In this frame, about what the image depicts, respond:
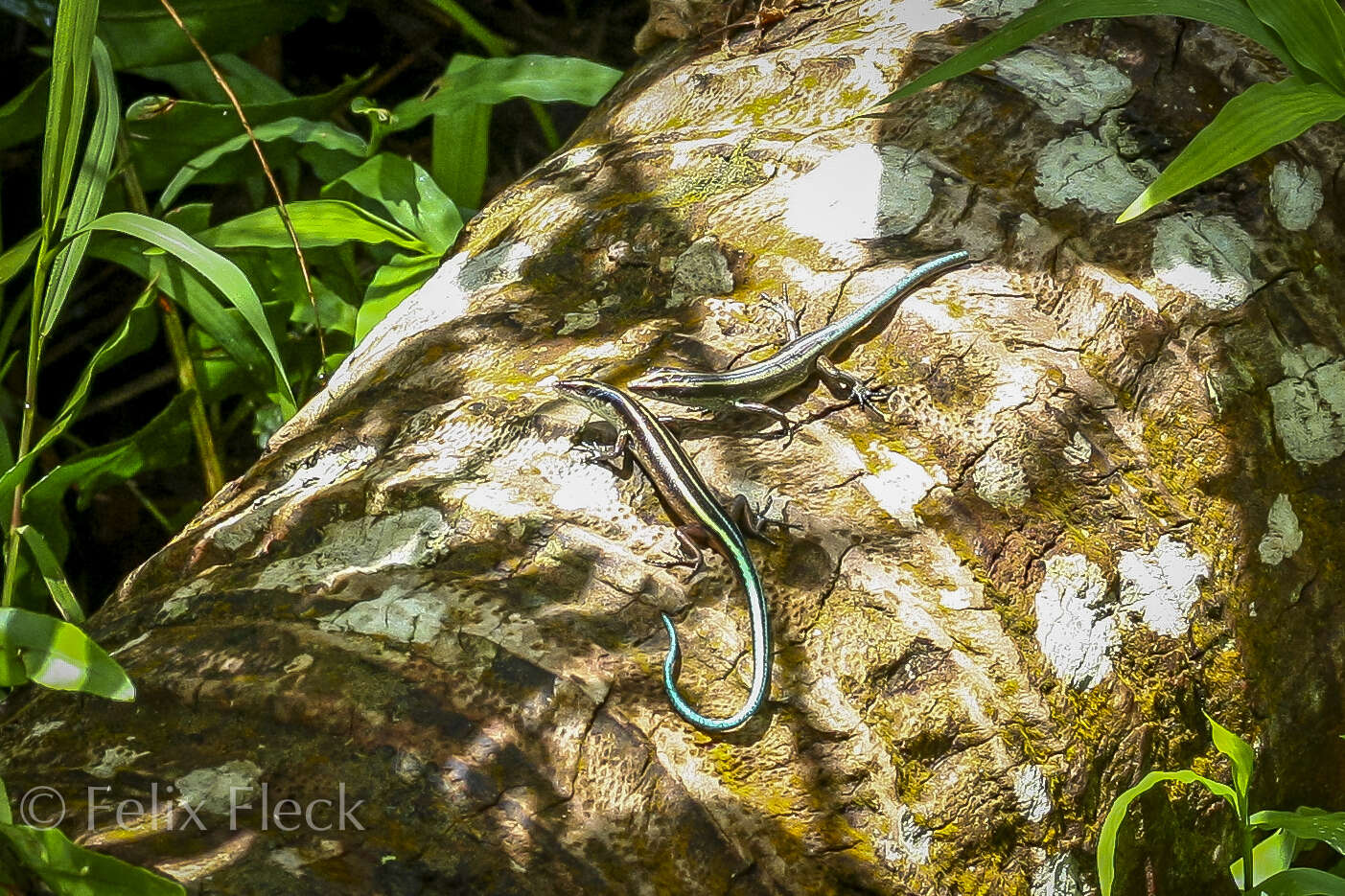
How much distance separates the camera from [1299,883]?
1961mm

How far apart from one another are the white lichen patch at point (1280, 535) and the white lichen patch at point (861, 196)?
96 cm

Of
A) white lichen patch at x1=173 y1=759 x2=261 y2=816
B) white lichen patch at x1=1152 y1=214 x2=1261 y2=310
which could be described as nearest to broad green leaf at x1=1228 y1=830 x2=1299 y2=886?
white lichen patch at x1=1152 y1=214 x2=1261 y2=310

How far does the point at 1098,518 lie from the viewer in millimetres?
2039

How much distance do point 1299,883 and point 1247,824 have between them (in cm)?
15

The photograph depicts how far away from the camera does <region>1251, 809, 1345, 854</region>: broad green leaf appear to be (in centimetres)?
195

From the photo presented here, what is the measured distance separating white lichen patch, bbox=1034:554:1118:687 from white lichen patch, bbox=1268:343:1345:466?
606 mm

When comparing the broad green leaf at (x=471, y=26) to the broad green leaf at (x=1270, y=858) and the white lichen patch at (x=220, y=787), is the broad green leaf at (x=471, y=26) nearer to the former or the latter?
the white lichen patch at (x=220, y=787)

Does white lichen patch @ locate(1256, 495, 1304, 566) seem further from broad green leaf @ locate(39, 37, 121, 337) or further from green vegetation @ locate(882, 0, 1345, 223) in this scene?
broad green leaf @ locate(39, 37, 121, 337)

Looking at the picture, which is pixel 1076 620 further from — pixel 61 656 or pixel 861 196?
pixel 61 656

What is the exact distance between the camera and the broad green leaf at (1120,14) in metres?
2.25

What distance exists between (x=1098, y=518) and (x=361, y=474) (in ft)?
4.87

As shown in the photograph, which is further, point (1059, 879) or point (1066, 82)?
point (1066, 82)

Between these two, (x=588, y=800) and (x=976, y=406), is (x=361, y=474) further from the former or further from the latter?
(x=976, y=406)

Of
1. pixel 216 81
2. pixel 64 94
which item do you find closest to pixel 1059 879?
pixel 64 94
